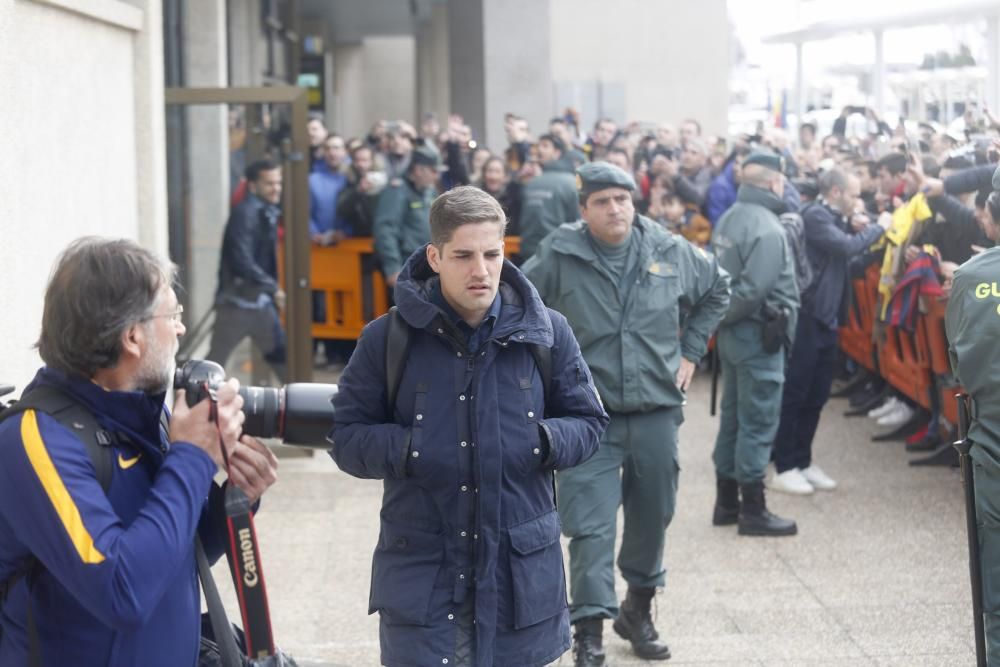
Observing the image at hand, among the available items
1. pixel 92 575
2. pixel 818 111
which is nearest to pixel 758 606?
pixel 92 575

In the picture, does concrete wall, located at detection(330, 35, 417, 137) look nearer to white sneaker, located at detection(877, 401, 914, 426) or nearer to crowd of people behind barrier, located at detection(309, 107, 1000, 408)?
crowd of people behind barrier, located at detection(309, 107, 1000, 408)

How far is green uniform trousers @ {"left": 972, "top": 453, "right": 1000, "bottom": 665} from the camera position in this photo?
183 inches

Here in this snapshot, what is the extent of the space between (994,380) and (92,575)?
9.87 ft

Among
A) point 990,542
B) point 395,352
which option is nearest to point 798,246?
point 990,542

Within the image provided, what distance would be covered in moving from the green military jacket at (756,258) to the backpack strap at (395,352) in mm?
4368

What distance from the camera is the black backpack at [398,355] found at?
3.98m

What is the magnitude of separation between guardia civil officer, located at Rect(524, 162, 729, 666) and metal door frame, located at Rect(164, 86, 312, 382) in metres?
3.61

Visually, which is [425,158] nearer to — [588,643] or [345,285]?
[345,285]

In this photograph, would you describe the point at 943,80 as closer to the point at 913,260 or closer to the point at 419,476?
the point at 913,260

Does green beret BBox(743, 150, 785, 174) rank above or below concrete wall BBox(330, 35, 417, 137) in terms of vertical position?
below

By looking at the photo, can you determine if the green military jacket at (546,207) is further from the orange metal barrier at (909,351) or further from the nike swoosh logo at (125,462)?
the nike swoosh logo at (125,462)

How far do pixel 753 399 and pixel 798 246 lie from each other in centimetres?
124

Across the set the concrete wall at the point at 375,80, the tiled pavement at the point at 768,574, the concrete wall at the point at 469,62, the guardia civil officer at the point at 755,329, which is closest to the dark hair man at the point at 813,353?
the tiled pavement at the point at 768,574

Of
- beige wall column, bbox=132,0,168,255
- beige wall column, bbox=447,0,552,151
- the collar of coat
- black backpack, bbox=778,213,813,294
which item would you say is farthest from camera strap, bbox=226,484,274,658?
beige wall column, bbox=447,0,552,151
